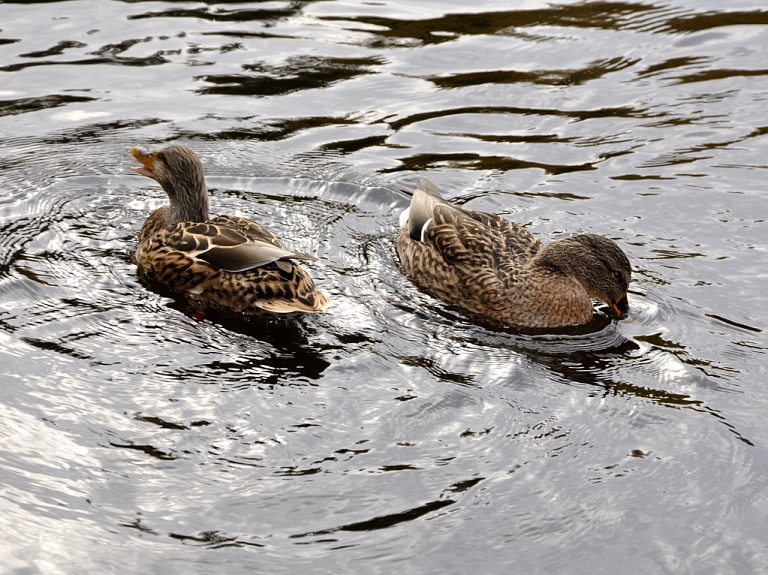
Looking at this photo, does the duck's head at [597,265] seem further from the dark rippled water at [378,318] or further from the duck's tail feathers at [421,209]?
the duck's tail feathers at [421,209]

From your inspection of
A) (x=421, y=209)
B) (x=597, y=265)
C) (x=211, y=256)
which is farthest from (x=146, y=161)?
(x=597, y=265)

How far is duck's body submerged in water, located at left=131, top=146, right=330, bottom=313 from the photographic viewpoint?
7.34 m

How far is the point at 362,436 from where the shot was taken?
5.93 m

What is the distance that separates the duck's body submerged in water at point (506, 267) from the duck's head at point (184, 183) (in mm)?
1636

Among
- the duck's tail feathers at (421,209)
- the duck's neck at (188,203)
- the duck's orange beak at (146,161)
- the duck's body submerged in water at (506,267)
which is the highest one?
the duck's orange beak at (146,161)

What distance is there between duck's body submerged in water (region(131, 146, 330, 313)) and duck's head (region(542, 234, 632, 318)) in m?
1.83

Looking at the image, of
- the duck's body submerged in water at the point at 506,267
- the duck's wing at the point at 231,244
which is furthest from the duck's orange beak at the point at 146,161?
the duck's body submerged in water at the point at 506,267

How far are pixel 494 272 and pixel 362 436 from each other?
2492 millimetres

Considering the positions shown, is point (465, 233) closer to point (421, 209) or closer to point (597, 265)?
point (421, 209)

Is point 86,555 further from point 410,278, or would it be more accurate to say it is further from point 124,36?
point 124,36

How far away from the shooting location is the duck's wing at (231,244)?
7410mm

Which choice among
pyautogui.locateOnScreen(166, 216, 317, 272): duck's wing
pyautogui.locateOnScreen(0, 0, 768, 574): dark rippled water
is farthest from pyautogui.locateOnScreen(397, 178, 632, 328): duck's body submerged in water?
pyautogui.locateOnScreen(166, 216, 317, 272): duck's wing

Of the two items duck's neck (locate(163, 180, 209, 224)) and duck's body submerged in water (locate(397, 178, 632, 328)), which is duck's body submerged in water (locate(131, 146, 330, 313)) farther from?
duck's body submerged in water (locate(397, 178, 632, 328))

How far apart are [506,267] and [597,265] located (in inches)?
28.0
